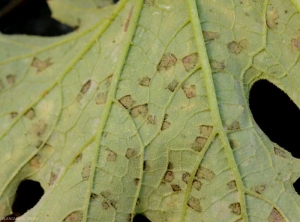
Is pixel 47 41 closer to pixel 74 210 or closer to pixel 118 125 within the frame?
pixel 118 125

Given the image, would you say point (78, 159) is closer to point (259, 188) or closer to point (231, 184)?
point (231, 184)

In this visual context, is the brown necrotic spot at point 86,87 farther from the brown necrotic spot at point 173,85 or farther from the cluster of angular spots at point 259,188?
the cluster of angular spots at point 259,188

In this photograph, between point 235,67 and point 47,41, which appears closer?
point 235,67

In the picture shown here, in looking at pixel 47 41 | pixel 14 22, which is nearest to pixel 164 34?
pixel 47 41

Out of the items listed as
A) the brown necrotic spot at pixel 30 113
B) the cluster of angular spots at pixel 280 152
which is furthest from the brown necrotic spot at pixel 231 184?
the brown necrotic spot at pixel 30 113

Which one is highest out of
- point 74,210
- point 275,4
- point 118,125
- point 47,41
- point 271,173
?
point 275,4

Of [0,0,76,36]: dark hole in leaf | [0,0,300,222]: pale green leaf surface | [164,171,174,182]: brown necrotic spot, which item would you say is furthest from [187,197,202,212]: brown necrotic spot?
[0,0,76,36]: dark hole in leaf

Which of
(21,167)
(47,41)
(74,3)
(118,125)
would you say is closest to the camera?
(118,125)
